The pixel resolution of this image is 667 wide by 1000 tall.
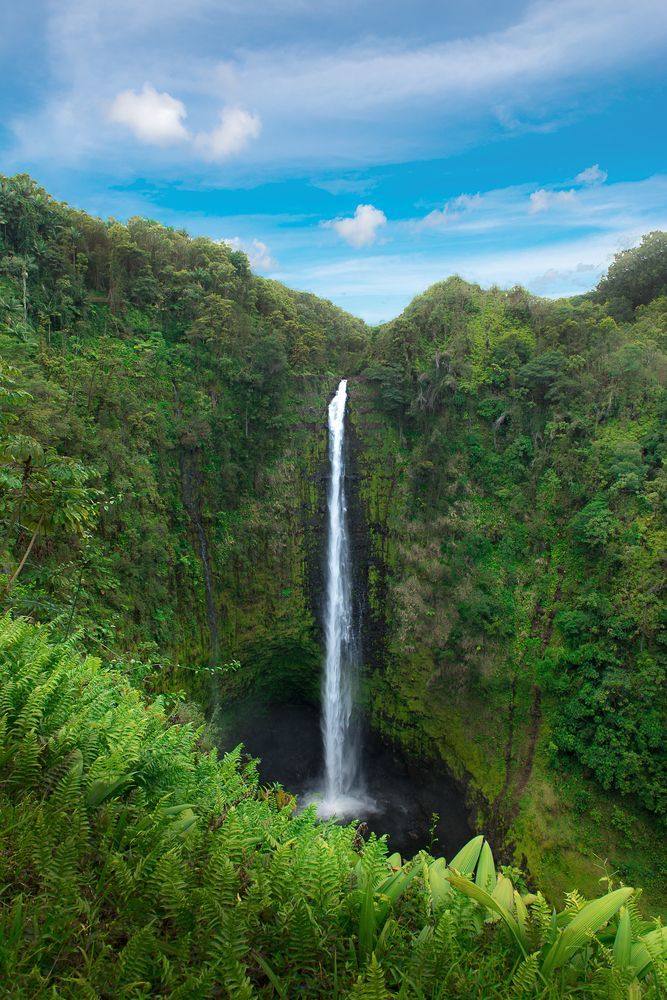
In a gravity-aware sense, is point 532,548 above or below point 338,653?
above

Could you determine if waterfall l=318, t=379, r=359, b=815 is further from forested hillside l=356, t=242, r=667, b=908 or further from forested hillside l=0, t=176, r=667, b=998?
forested hillside l=356, t=242, r=667, b=908

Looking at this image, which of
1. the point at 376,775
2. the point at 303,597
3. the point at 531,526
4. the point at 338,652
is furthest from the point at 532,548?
the point at 376,775

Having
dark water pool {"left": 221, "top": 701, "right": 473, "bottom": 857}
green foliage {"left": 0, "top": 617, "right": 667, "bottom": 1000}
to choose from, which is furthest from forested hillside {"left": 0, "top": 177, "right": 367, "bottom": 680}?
green foliage {"left": 0, "top": 617, "right": 667, "bottom": 1000}

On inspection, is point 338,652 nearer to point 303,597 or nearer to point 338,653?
point 338,653

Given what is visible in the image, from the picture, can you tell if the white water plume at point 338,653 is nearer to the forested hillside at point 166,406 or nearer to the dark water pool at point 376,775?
the dark water pool at point 376,775

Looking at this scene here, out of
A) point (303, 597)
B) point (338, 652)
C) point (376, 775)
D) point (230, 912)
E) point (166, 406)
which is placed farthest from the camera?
point (303, 597)

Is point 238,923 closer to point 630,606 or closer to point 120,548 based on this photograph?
point 120,548

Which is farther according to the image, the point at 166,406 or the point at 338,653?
the point at 338,653
